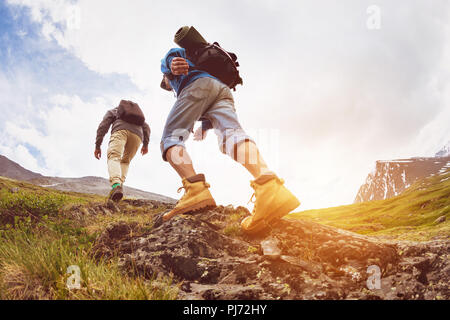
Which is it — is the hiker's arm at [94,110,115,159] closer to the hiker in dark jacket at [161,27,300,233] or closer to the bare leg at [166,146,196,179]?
the hiker in dark jacket at [161,27,300,233]

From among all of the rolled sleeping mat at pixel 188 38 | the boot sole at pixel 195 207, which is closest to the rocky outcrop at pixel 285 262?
the boot sole at pixel 195 207

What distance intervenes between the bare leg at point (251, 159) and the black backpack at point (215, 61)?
152 cm

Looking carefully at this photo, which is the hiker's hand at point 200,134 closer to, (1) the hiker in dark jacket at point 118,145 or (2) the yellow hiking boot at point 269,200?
(2) the yellow hiking boot at point 269,200

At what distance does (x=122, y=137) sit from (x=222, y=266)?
6287 millimetres

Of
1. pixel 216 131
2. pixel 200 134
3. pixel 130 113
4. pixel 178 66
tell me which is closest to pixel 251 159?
pixel 216 131

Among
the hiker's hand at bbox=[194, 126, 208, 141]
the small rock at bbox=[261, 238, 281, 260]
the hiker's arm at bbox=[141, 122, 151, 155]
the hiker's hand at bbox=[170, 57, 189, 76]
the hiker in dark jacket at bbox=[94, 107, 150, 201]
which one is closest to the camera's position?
the small rock at bbox=[261, 238, 281, 260]

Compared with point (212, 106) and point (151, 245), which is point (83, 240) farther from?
point (212, 106)

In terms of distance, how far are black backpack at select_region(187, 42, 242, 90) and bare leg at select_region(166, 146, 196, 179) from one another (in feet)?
4.71

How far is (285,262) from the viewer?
2230 millimetres

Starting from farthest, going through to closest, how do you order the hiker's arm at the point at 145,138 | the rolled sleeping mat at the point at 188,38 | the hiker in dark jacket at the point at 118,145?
1. the hiker's arm at the point at 145,138
2. the hiker in dark jacket at the point at 118,145
3. the rolled sleeping mat at the point at 188,38

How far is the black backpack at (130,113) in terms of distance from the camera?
7582 mm

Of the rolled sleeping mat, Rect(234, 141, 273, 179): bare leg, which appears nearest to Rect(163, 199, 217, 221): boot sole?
Rect(234, 141, 273, 179): bare leg

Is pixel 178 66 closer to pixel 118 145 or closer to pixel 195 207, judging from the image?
pixel 195 207

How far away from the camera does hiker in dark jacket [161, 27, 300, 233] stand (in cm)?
285
